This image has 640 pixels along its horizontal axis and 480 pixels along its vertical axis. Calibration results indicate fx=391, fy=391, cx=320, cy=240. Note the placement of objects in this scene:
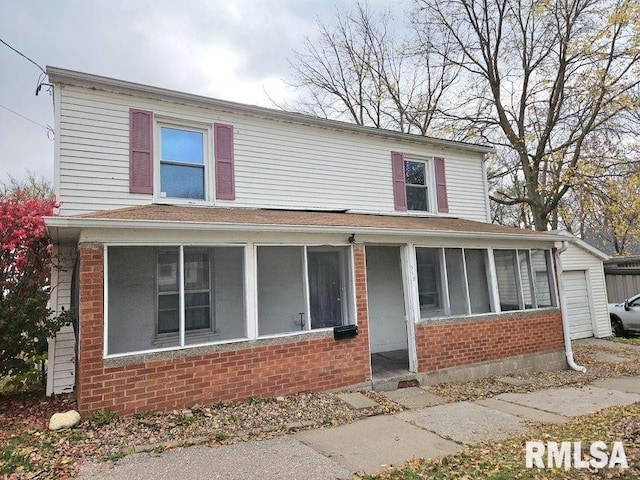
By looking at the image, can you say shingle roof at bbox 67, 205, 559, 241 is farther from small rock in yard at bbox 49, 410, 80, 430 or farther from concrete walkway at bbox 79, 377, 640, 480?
concrete walkway at bbox 79, 377, 640, 480

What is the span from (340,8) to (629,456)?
20.3 meters

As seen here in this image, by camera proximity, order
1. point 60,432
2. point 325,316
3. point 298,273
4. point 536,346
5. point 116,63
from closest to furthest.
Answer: point 60,432, point 325,316, point 298,273, point 536,346, point 116,63

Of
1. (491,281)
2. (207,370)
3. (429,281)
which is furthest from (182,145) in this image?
(491,281)

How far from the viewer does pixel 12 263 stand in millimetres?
5938

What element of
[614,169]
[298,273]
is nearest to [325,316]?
[298,273]

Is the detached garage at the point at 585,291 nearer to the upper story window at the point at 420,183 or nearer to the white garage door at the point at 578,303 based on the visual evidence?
the white garage door at the point at 578,303

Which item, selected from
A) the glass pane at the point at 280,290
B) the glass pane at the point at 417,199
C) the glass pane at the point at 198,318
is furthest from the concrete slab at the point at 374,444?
the glass pane at the point at 417,199

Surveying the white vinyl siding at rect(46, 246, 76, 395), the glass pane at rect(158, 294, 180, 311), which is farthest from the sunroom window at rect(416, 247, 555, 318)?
the white vinyl siding at rect(46, 246, 76, 395)

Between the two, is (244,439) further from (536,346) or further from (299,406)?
(536,346)

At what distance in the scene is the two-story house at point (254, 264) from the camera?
5.39 metres

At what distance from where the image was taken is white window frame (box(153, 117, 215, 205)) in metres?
7.22

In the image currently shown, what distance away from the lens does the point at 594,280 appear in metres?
13.5

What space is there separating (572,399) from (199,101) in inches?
339

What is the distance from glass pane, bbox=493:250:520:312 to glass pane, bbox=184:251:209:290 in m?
6.22
